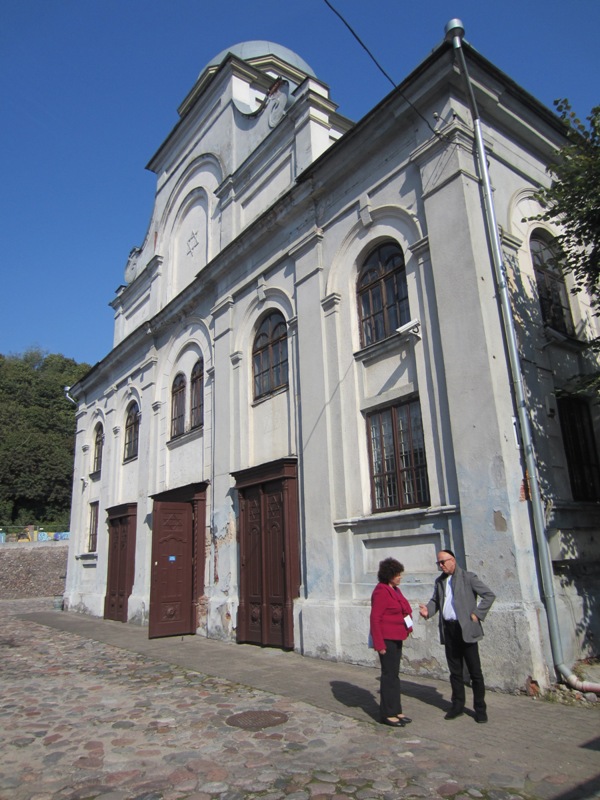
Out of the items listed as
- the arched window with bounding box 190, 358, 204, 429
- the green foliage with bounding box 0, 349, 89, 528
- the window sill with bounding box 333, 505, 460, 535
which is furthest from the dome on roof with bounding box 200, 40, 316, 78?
the green foliage with bounding box 0, 349, 89, 528

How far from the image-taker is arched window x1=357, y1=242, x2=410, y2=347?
9.55m

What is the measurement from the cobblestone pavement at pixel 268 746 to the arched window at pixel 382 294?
17.2 feet

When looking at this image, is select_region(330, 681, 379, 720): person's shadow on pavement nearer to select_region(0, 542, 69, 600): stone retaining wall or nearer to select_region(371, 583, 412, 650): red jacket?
select_region(371, 583, 412, 650): red jacket

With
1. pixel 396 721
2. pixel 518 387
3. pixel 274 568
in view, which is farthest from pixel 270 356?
pixel 396 721

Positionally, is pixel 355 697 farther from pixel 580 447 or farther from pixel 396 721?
pixel 580 447

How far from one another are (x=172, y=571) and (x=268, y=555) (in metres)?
3.43

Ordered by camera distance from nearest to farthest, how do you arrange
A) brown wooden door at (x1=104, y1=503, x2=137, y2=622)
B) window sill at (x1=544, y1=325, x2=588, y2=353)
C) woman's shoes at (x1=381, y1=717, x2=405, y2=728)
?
woman's shoes at (x1=381, y1=717, x2=405, y2=728) < window sill at (x1=544, y1=325, x2=588, y2=353) < brown wooden door at (x1=104, y1=503, x2=137, y2=622)

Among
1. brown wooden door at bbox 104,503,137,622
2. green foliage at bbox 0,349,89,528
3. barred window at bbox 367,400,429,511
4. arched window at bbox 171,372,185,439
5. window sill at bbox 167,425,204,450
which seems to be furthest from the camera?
green foliage at bbox 0,349,89,528

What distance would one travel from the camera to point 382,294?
32.4ft

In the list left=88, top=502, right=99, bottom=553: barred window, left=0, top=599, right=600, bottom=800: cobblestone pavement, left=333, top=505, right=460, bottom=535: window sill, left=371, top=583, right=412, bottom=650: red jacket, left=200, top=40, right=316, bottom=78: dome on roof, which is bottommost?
left=0, top=599, right=600, bottom=800: cobblestone pavement

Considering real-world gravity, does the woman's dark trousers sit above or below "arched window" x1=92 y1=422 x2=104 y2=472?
below

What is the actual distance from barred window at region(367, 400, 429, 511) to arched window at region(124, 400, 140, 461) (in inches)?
426

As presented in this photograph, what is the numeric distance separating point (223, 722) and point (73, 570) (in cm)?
1694

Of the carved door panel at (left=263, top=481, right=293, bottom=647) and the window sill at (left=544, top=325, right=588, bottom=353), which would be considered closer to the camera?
the window sill at (left=544, top=325, right=588, bottom=353)
